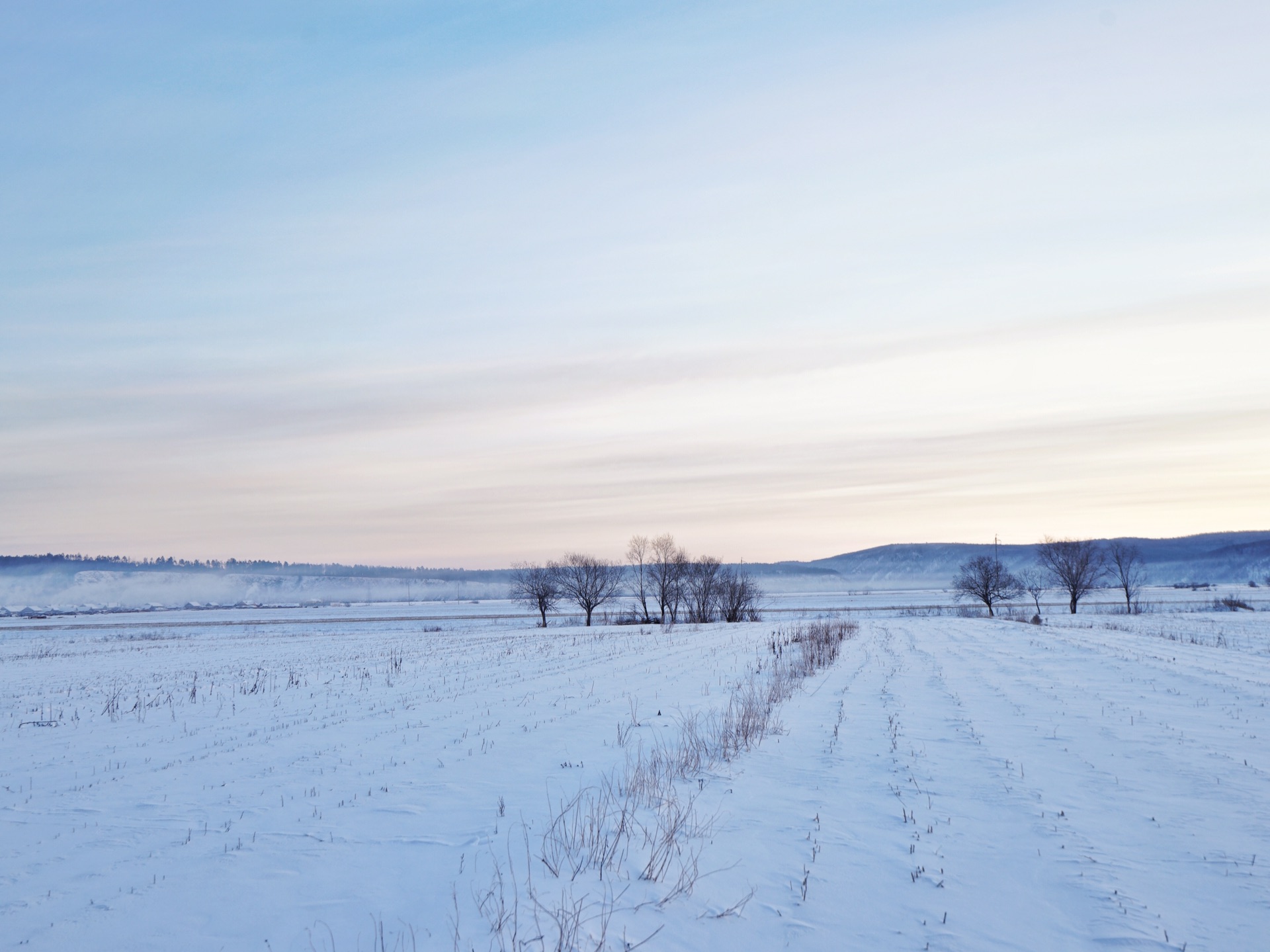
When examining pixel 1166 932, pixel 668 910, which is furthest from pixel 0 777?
pixel 1166 932

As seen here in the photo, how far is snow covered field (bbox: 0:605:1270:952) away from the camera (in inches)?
213

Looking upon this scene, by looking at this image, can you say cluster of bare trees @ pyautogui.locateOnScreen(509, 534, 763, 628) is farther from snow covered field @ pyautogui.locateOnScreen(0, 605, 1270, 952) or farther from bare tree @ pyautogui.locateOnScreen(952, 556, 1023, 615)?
snow covered field @ pyautogui.locateOnScreen(0, 605, 1270, 952)

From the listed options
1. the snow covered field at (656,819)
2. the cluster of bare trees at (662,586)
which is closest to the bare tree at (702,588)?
the cluster of bare trees at (662,586)

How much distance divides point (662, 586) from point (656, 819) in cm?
7888

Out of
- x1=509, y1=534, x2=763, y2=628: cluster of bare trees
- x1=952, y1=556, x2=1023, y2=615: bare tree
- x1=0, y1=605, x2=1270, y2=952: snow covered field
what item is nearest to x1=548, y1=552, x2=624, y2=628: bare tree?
x1=509, y1=534, x2=763, y2=628: cluster of bare trees

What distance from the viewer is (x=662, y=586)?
86000 mm

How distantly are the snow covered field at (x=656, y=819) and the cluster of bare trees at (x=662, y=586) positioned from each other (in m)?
62.0

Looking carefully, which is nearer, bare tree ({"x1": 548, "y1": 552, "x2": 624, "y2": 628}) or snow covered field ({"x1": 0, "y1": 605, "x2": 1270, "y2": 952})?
snow covered field ({"x1": 0, "y1": 605, "x2": 1270, "y2": 952})

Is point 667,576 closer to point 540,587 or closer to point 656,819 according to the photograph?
point 540,587

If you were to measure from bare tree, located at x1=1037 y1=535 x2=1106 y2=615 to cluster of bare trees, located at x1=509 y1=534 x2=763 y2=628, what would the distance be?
115 feet

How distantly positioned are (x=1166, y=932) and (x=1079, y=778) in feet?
14.3

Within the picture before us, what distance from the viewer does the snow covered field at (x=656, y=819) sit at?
540 centimetres

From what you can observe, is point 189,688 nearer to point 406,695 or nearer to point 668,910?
point 406,695

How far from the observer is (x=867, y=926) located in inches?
208
